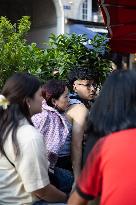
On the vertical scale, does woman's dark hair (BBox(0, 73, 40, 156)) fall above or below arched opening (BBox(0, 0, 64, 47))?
above

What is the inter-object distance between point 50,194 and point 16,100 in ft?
2.21

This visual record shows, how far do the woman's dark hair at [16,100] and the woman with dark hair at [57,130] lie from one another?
87 cm

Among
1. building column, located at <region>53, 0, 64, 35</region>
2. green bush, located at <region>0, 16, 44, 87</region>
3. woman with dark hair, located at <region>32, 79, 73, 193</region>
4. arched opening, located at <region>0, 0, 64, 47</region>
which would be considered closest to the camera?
woman with dark hair, located at <region>32, 79, 73, 193</region>

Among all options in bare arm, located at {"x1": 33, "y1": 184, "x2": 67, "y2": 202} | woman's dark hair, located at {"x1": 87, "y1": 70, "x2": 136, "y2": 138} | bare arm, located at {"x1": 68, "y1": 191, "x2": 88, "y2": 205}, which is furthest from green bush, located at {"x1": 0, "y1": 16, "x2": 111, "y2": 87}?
bare arm, located at {"x1": 68, "y1": 191, "x2": 88, "y2": 205}

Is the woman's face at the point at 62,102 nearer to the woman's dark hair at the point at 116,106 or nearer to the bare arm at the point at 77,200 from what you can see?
the woman's dark hair at the point at 116,106

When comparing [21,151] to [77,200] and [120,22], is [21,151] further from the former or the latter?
[120,22]

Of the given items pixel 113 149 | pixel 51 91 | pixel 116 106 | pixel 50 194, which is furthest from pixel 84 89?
pixel 113 149

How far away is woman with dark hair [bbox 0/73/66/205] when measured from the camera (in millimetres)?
2934

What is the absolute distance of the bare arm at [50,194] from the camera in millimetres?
3025

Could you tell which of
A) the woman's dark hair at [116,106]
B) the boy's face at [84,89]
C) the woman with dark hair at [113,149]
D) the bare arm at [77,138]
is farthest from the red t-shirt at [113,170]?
the boy's face at [84,89]

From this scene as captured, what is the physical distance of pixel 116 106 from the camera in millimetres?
2174

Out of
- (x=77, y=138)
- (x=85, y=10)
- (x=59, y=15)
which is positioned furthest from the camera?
(x=85, y=10)

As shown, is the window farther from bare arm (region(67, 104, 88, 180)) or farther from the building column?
bare arm (region(67, 104, 88, 180))

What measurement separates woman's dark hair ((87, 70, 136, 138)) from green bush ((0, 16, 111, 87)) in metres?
3.87
